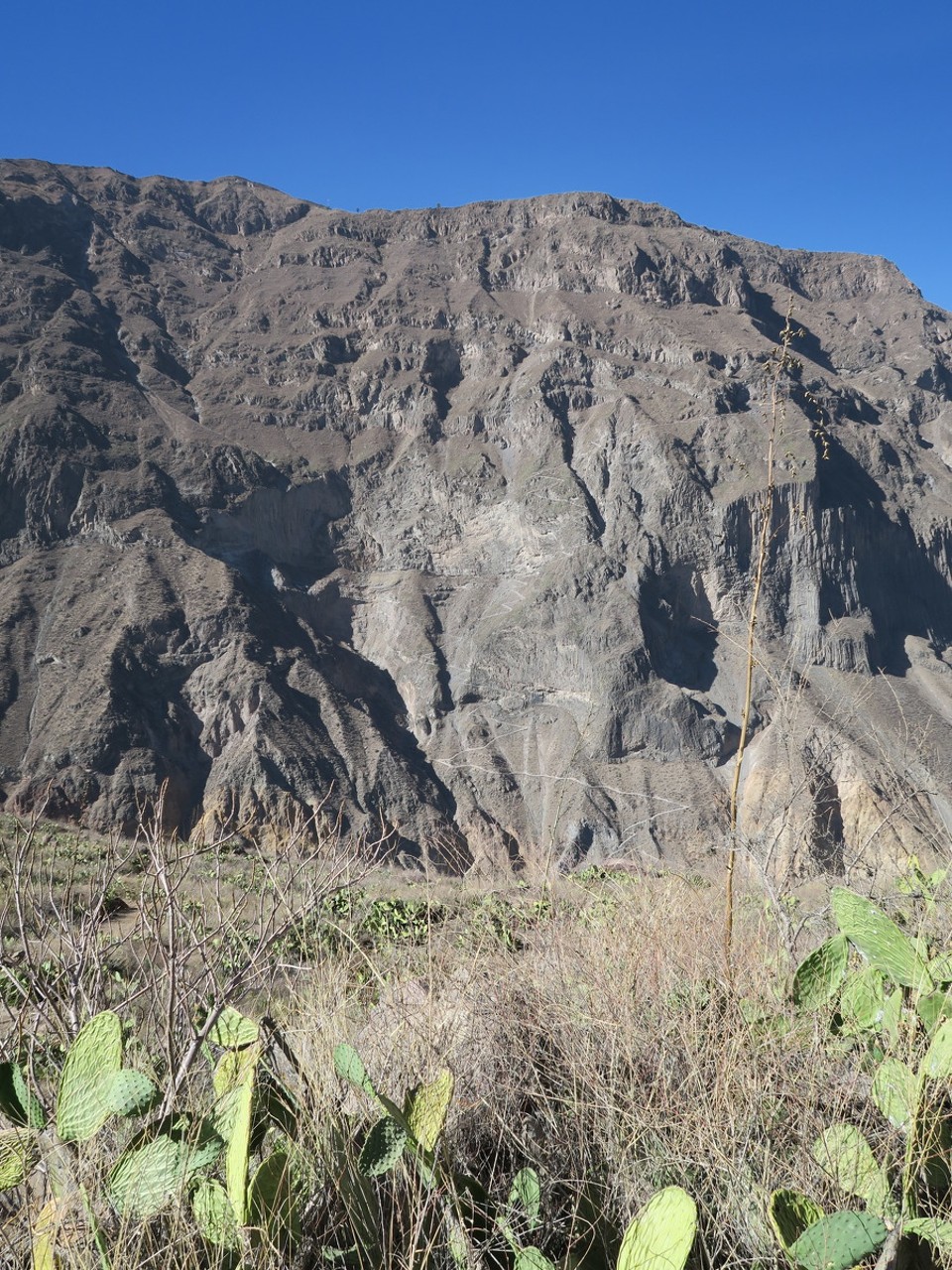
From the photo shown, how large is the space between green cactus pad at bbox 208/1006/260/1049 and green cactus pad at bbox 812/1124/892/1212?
4.64 ft

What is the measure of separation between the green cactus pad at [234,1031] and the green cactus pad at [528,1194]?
2.58 feet

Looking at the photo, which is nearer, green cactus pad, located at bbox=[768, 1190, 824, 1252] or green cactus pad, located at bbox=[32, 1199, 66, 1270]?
green cactus pad, located at bbox=[32, 1199, 66, 1270]

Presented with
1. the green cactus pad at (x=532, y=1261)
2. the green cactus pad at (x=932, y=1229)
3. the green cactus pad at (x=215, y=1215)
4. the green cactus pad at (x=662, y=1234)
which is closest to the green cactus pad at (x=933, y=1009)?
the green cactus pad at (x=932, y=1229)

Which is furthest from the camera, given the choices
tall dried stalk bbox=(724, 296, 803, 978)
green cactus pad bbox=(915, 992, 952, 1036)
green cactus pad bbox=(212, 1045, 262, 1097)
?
tall dried stalk bbox=(724, 296, 803, 978)

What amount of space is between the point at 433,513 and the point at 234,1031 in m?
77.6

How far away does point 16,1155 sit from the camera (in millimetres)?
1860

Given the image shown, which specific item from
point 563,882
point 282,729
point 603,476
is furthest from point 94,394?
point 563,882

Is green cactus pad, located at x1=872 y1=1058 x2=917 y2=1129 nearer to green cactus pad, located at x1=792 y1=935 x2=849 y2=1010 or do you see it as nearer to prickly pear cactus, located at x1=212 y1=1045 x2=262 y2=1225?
green cactus pad, located at x1=792 y1=935 x2=849 y2=1010

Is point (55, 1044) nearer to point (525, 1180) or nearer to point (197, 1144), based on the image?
point (197, 1144)

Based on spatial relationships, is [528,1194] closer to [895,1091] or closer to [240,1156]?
[240,1156]

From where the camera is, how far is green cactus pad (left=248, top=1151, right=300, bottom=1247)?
174cm

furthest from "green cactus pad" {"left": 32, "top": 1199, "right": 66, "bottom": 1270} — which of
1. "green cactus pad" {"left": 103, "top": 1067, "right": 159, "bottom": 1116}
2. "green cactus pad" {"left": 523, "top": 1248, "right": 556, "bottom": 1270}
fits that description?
"green cactus pad" {"left": 523, "top": 1248, "right": 556, "bottom": 1270}

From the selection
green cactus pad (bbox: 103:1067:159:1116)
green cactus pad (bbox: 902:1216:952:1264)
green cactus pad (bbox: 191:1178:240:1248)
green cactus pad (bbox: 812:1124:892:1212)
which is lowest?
green cactus pad (bbox: 191:1178:240:1248)

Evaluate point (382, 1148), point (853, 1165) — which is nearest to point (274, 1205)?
point (382, 1148)
